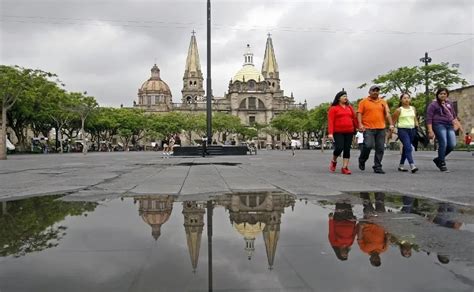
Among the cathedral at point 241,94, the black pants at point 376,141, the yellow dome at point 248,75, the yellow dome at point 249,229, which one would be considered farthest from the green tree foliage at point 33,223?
the yellow dome at point 248,75

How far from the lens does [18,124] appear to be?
155 ft

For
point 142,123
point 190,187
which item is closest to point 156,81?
point 142,123

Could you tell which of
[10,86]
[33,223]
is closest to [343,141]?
[33,223]

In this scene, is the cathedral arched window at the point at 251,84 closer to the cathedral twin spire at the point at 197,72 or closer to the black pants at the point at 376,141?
the cathedral twin spire at the point at 197,72

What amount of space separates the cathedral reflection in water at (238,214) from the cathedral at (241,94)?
108m

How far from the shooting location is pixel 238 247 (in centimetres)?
280

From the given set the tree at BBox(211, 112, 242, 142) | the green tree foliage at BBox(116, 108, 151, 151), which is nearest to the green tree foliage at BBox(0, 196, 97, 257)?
the green tree foliage at BBox(116, 108, 151, 151)

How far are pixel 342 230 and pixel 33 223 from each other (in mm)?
2518

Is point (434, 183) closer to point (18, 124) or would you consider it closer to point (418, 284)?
point (418, 284)

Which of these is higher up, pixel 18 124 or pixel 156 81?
pixel 156 81

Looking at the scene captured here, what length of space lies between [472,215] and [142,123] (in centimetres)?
7557

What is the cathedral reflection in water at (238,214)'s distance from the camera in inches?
115

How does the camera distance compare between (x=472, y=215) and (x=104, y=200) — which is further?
(x=104, y=200)

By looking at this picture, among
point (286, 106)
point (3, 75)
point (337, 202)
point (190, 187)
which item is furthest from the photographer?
→ point (286, 106)
